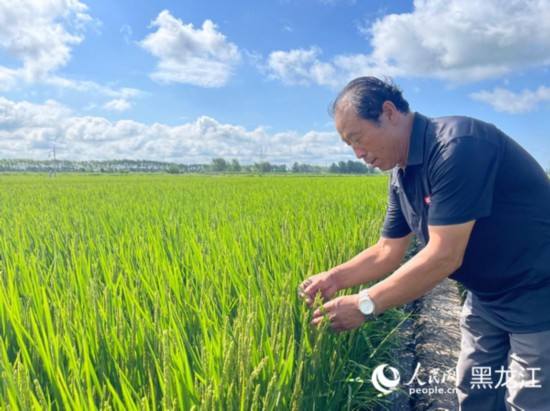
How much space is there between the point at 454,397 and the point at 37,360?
6.94 feet

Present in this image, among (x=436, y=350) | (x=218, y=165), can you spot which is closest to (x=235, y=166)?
(x=218, y=165)

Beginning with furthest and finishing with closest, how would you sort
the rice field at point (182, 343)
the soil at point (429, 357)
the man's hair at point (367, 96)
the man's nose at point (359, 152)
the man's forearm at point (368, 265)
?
the soil at point (429, 357)
the man's forearm at point (368, 265)
the man's nose at point (359, 152)
the man's hair at point (367, 96)
the rice field at point (182, 343)

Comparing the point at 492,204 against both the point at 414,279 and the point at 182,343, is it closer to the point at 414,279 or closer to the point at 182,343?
the point at 414,279

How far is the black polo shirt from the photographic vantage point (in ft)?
4.74

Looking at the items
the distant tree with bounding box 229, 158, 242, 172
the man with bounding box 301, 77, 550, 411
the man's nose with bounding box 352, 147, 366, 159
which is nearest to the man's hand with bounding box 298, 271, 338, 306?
the man with bounding box 301, 77, 550, 411

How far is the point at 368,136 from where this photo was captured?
1622 mm

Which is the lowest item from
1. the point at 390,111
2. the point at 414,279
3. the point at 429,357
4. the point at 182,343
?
the point at 429,357

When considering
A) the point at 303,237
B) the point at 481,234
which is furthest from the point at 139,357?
the point at 303,237

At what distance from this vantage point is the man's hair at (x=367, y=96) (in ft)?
5.17

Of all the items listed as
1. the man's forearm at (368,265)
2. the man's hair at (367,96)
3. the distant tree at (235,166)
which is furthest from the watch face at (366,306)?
the distant tree at (235,166)

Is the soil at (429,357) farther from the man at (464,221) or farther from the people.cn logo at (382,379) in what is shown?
the man at (464,221)

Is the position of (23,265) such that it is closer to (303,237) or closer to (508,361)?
(303,237)

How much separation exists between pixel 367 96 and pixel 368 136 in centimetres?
16

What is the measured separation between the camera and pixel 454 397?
7.38 ft
